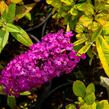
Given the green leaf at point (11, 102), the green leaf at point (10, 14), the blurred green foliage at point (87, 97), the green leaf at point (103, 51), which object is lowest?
the green leaf at point (11, 102)

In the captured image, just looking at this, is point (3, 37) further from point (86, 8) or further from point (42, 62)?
point (86, 8)

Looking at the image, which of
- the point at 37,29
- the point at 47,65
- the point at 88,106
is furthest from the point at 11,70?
the point at 37,29

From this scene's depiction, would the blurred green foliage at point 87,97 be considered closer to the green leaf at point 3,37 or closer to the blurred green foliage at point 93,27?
the blurred green foliage at point 93,27

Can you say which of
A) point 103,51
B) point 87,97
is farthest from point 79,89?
point 103,51

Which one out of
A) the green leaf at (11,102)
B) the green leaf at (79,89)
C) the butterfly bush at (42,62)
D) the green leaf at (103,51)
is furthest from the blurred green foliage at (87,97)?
the green leaf at (11,102)

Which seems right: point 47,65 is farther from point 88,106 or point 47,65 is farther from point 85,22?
point 88,106

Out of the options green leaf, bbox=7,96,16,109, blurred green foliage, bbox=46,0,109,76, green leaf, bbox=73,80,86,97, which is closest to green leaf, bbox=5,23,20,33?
blurred green foliage, bbox=46,0,109,76
